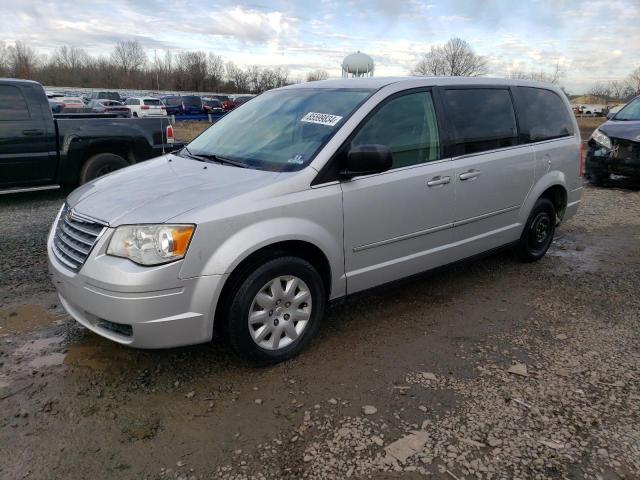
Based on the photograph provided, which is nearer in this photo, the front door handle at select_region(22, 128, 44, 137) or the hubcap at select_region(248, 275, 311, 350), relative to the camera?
the hubcap at select_region(248, 275, 311, 350)

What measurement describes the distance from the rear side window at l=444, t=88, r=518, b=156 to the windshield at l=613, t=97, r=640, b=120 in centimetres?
668

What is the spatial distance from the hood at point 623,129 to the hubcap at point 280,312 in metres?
8.22

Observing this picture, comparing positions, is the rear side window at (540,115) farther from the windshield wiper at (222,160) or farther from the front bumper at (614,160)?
the front bumper at (614,160)

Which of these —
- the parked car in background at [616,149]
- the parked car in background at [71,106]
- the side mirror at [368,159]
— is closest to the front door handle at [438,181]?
the side mirror at [368,159]

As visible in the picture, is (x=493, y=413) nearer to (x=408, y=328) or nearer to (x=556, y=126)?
(x=408, y=328)

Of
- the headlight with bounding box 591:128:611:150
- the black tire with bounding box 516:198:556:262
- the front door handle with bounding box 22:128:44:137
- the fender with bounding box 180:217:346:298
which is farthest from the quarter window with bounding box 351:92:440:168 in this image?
the headlight with bounding box 591:128:611:150

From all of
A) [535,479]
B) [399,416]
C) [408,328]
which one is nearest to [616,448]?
[535,479]

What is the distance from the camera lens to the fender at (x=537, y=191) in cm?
486

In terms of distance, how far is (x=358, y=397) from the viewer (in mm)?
2951

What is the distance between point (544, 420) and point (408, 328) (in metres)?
1.26

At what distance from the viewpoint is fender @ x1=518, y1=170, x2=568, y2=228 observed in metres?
4.86

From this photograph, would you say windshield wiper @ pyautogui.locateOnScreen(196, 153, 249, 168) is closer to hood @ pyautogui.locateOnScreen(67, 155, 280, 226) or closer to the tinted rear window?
hood @ pyautogui.locateOnScreen(67, 155, 280, 226)

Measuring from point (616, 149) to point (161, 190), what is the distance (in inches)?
347

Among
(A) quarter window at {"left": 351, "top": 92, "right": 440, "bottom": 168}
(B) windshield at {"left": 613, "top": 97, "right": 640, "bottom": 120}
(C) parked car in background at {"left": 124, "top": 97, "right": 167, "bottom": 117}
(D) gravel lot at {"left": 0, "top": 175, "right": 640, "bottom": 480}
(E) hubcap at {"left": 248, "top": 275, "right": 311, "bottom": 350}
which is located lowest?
(D) gravel lot at {"left": 0, "top": 175, "right": 640, "bottom": 480}
